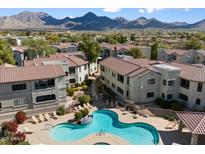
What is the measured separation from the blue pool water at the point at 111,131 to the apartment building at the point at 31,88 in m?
5.37

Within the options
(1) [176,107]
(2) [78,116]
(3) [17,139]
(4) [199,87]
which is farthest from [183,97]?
(3) [17,139]

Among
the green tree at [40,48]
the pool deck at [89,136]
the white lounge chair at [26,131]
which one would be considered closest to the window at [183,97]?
the pool deck at [89,136]

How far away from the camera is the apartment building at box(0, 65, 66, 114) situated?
33.2 meters

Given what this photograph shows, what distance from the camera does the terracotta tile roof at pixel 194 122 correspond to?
24562mm

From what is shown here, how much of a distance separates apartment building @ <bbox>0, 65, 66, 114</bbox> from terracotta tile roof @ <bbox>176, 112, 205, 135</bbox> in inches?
694

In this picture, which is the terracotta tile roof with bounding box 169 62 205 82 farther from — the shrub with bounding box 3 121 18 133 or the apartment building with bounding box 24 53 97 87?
the shrub with bounding box 3 121 18 133

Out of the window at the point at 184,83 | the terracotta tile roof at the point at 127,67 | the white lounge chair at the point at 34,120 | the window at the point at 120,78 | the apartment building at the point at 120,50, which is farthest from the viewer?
the apartment building at the point at 120,50

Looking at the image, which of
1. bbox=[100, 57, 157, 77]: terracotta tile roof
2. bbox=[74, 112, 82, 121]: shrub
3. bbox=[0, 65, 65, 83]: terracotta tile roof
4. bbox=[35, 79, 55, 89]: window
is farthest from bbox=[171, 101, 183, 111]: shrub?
bbox=[35, 79, 55, 89]: window

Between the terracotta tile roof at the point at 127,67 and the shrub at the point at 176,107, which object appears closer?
the shrub at the point at 176,107

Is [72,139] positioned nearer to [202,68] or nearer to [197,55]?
[202,68]

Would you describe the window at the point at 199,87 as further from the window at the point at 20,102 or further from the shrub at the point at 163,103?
the window at the point at 20,102

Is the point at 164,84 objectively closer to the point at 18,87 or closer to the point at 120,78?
the point at 120,78

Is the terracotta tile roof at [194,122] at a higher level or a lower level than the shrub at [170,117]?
higher

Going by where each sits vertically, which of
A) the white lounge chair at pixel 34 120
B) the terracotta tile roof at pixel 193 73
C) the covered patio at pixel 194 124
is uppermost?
the terracotta tile roof at pixel 193 73
